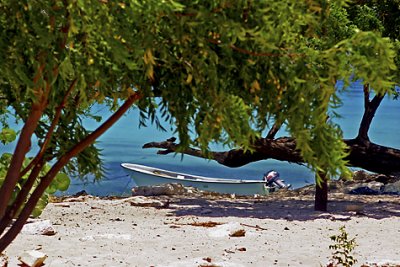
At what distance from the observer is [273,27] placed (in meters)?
3.30

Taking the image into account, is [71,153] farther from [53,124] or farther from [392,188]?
[392,188]

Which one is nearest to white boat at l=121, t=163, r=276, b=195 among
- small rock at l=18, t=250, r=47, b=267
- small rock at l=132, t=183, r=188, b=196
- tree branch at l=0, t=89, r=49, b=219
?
small rock at l=132, t=183, r=188, b=196

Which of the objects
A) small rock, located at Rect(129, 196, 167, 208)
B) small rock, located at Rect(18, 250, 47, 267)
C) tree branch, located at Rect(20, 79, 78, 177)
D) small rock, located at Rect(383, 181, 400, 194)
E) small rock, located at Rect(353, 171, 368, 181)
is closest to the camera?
tree branch, located at Rect(20, 79, 78, 177)

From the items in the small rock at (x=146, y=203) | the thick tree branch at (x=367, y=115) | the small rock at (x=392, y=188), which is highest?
the thick tree branch at (x=367, y=115)

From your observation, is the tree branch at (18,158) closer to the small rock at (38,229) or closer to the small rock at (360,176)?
the small rock at (38,229)

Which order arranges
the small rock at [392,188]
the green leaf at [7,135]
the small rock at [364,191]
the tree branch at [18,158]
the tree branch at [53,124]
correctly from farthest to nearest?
the small rock at [392,188]
the small rock at [364,191]
the green leaf at [7,135]
the tree branch at [18,158]
the tree branch at [53,124]

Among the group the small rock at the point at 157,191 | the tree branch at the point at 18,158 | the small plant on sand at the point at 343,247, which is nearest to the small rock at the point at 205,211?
the small rock at the point at 157,191

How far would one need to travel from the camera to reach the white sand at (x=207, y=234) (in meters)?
7.87

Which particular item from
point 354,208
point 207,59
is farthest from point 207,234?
point 207,59

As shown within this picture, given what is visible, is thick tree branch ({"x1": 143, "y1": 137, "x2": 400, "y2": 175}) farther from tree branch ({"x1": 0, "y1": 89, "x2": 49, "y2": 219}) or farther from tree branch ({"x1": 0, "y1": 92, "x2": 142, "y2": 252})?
tree branch ({"x1": 0, "y1": 89, "x2": 49, "y2": 219})

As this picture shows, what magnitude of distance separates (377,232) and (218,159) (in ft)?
18.3

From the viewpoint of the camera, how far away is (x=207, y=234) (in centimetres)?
924

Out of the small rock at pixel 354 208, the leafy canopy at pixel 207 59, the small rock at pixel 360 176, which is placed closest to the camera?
the leafy canopy at pixel 207 59

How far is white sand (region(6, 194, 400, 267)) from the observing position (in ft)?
25.8
